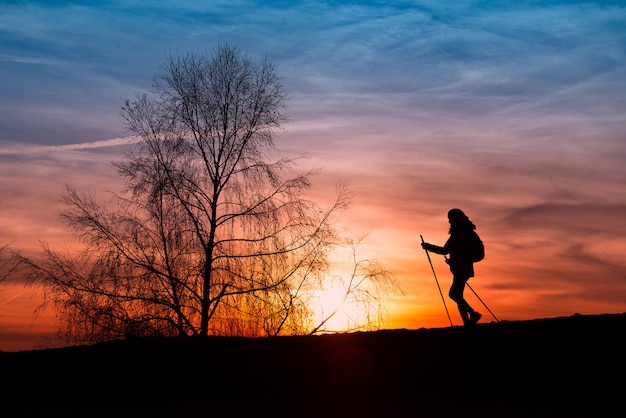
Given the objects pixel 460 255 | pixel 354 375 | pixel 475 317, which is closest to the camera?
pixel 354 375

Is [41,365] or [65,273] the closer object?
[41,365]

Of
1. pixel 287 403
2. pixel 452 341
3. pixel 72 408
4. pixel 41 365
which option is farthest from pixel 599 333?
pixel 41 365

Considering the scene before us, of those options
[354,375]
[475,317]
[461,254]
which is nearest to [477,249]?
[461,254]

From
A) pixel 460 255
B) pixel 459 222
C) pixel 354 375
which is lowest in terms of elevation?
pixel 354 375

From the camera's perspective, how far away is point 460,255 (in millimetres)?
13508

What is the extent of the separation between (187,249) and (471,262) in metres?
9.43

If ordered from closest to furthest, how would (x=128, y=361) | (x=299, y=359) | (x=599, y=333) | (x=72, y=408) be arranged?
(x=599, y=333)
(x=72, y=408)
(x=299, y=359)
(x=128, y=361)

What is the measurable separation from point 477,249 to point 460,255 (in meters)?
0.35

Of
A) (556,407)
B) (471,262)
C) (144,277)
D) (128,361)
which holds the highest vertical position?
(144,277)

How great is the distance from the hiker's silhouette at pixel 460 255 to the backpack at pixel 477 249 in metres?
0.04

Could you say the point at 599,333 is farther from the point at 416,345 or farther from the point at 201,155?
the point at 201,155

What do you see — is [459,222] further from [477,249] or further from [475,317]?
[475,317]

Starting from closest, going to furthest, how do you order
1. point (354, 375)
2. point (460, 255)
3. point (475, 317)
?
point (354, 375), point (475, 317), point (460, 255)

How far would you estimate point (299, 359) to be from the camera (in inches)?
509
